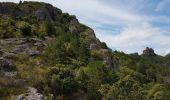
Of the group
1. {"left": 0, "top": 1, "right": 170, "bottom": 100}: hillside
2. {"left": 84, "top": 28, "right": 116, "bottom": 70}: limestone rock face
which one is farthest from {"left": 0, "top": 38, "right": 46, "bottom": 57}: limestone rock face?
{"left": 84, "top": 28, "right": 116, "bottom": 70}: limestone rock face

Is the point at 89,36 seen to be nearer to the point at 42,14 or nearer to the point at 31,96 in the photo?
the point at 42,14

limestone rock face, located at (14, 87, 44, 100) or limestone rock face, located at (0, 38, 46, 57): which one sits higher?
limestone rock face, located at (0, 38, 46, 57)

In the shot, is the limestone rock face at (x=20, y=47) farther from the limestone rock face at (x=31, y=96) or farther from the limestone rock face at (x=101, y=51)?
the limestone rock face at (x=31, y=96)

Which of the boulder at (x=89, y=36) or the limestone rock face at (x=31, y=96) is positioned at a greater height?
the boulder at (x=89, y=36)

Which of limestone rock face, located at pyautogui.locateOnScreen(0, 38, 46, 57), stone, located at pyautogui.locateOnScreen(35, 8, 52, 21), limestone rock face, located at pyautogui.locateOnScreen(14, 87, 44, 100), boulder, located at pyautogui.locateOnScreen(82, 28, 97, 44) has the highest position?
stone, located at pyautogui.locateOnScreen(35, 8, 52, 21)

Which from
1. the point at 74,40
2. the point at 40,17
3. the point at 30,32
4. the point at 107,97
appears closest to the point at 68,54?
the point at 74,40

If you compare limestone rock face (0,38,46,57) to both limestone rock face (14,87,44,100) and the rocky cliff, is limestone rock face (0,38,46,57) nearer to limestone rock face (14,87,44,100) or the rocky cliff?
the rocky cliff

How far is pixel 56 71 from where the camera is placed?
4788cm

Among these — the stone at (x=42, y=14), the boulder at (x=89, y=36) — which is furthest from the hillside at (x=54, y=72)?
the stone at (x=42, y=14)

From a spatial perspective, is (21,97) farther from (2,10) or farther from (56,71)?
(2,10)

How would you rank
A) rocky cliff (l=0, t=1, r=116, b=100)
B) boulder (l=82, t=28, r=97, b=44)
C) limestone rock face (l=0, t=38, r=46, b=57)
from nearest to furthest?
rocky cliff (l=0, t=1, r=116, b=100) < limestone rock face (l=0, t=38, r=46, b=57) < boulder (l=82, t=28, r=97, b=44)

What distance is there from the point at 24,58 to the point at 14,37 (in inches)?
883

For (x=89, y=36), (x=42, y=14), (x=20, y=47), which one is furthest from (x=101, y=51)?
(x=42, y=14)

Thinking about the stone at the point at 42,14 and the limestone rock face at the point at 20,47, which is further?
the stone at the point at 42,14
